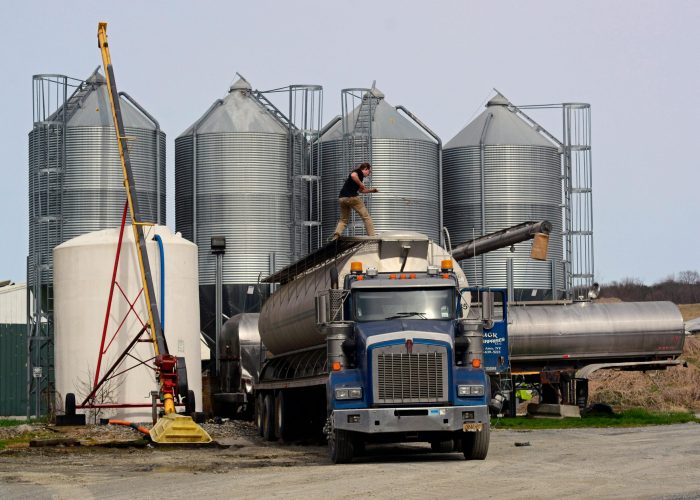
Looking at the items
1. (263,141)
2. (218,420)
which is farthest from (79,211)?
(218,420)

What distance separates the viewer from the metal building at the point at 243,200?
48625 mm

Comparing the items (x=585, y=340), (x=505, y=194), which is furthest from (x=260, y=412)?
(x=505, y=194)

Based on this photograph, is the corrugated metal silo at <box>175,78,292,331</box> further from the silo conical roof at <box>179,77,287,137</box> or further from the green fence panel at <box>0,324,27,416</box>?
the green fence panel at <box>0,324,27,416</box>

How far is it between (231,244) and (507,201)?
37.6 feet

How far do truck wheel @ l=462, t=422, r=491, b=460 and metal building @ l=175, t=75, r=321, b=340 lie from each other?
27.3 metres

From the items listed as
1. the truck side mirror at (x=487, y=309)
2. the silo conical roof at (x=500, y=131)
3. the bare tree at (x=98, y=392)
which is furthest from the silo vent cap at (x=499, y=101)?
the truck side mirror at (x=487, y=309)

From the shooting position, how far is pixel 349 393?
69.1 ft

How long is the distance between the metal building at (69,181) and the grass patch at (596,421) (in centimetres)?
1831

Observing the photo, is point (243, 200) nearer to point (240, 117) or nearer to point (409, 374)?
point (240, 117)

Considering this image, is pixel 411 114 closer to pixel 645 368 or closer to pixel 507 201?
pixel 507 201

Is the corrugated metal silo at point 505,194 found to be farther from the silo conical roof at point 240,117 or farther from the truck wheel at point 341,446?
the truck wheel at point 341,446

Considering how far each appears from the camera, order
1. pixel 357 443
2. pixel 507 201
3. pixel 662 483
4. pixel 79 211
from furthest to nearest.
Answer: pixel 507 201 → pixel 79 211 → pixel 357 443 → pixel 662 483

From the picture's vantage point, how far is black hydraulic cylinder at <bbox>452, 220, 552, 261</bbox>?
3916 cm

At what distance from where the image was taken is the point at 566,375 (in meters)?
39.8
